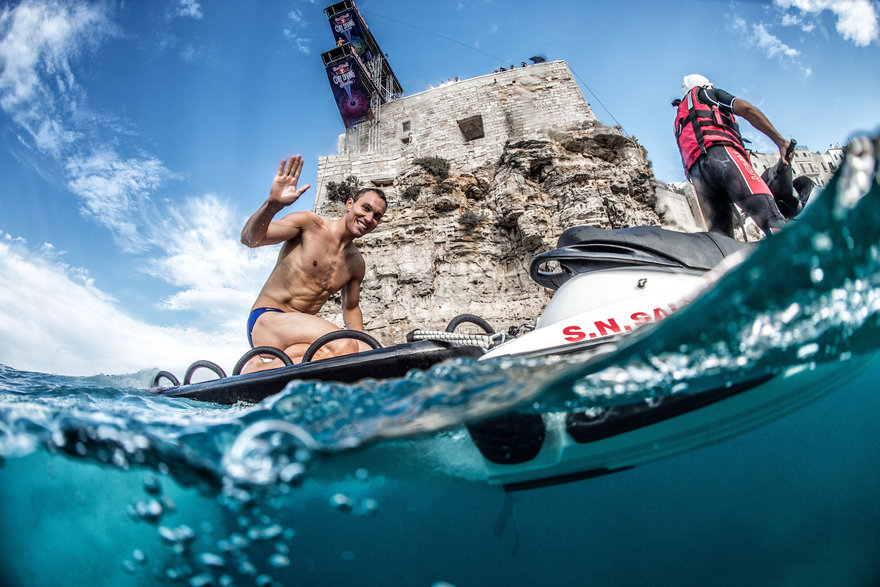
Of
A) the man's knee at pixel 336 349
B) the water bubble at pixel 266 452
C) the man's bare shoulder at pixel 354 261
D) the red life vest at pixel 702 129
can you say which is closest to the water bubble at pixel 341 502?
the water bubble at pixel 266 452

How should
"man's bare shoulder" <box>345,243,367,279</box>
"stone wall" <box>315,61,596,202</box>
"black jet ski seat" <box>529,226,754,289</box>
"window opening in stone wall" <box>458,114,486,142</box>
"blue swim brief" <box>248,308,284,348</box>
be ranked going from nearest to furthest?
"black jet ski seat" <box>529,226,754,289</box>, "blue swim brief" <box>248,308,284,348</box>, "man's bare shoulder" <box>345,243,367,279</box>, "stone wall" <box>315,61,596,202</box>, "window opening in stone wall" <box>458,114,486,142</box>

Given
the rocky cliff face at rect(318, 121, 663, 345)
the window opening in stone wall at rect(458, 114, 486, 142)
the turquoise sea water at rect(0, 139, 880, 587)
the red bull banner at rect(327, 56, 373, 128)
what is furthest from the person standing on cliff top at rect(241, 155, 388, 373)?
the red bull banner at rect(327, 56, 373, 128)

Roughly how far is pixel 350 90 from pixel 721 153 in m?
14.9

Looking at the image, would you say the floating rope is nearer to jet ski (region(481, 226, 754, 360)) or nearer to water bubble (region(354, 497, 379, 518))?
jet ski (region(481, 226, 754, 360))

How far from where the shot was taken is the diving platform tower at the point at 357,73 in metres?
14.0

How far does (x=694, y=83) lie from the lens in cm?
267

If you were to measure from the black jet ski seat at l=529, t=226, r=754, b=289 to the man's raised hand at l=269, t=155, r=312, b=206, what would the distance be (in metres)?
1.70

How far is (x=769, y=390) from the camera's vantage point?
96 centimetres

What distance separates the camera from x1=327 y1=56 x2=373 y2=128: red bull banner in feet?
46.4

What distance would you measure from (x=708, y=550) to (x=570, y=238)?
119cm

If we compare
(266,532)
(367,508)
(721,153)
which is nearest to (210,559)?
(266,532)

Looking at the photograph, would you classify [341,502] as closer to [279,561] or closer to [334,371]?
[279,561]

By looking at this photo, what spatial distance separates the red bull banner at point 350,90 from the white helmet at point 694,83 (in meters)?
12.6

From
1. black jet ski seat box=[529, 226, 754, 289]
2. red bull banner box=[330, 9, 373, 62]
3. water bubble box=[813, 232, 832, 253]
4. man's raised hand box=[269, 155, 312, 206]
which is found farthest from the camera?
red bull banner box=[330, 9, 373, 62]
